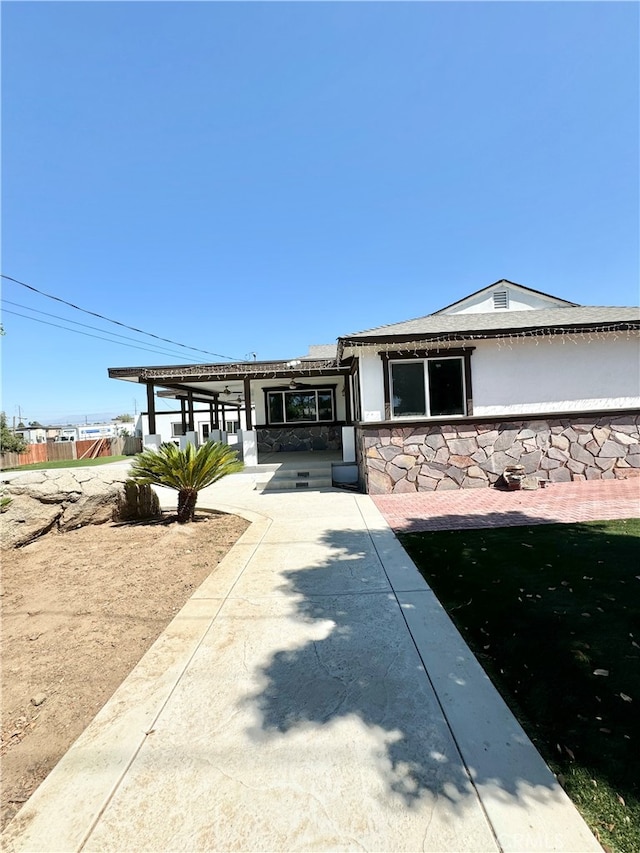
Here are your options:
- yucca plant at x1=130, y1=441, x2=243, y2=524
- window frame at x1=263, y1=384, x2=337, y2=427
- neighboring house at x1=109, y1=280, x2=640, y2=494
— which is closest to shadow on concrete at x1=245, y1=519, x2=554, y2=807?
yucca plant at x1=130, y1=441, x2=243, y2=524

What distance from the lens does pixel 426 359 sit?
9.21 metres

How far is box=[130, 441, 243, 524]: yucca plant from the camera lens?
636cm

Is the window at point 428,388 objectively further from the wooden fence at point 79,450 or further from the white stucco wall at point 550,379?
the wooden fence at point 79,450

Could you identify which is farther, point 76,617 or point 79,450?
point 79,450

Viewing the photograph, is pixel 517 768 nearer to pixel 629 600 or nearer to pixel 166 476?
pixel 629 600

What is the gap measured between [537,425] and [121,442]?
26.0 metres

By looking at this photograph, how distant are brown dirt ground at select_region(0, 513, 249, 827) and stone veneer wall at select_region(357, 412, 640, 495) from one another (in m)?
4.06

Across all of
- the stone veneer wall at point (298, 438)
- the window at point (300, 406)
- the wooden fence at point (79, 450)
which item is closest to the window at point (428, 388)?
the stone veneer wall at point (298, 438)

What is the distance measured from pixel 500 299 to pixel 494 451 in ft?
27.3

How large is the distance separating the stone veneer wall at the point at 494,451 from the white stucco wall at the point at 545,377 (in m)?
0.36

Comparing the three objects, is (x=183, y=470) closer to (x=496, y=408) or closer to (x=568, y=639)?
(x=568, y=639)

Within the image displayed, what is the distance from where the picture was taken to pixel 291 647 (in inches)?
115

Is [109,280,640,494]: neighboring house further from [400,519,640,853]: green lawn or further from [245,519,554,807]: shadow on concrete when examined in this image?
[245,519,554,807]: shadow on concrete

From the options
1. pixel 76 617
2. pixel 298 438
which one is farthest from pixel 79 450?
pixel 76 617
